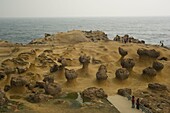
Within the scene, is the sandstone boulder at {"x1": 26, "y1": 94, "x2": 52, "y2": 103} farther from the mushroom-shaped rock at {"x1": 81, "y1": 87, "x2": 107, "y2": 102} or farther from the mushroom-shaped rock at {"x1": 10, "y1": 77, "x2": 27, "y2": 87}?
the mushroom-shaped rock at {"x1": 81, "y1": 87, "x2": 107, "y2": 102}

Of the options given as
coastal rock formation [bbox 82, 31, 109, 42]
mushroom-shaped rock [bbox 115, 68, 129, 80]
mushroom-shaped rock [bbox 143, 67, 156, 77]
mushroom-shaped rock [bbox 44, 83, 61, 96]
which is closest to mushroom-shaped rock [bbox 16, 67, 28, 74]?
mushroom-shaped rock [bbox 44, 83, 61, 96]

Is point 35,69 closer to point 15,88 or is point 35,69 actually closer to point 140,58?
point 15,88

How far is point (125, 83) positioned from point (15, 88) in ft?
46.8

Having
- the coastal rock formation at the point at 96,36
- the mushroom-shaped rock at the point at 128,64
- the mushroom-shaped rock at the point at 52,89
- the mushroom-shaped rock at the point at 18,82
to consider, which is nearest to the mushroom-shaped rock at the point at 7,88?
the mushroom-shaped rock at the point at 18,82

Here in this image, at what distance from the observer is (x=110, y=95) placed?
34.2 m

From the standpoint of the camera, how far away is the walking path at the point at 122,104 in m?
28.2

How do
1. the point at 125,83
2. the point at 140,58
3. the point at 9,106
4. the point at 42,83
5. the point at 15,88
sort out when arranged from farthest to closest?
the point at 140,58 → the point at 125,83 → the point at 42,83 → the point at 15,88 → the point at 9,106

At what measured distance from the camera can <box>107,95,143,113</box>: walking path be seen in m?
28.2

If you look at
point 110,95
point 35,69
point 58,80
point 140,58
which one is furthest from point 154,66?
point 35,69

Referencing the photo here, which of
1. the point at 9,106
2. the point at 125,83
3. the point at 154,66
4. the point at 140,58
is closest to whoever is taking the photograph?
the point at 9,106

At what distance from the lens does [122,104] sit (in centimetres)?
3022

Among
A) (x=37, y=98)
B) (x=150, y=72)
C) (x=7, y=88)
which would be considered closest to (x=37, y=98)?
(x=37, y=98)

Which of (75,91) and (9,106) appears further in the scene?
A: (75,91)

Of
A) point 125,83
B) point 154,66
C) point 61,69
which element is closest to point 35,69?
point 61,69
